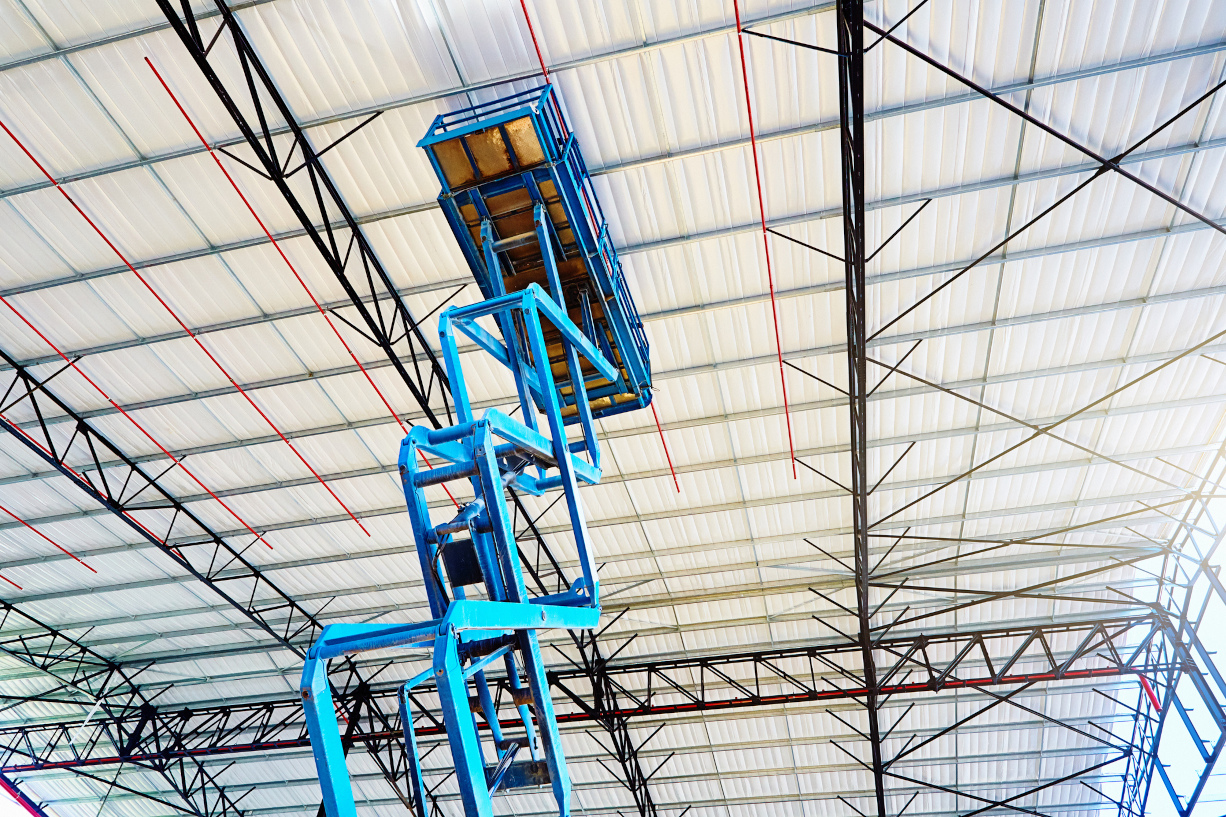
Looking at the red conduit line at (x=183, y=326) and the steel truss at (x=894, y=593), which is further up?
the red conduit line at (x=183, y=326)

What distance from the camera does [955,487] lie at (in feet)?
61.0

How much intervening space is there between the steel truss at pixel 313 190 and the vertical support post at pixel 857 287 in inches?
276

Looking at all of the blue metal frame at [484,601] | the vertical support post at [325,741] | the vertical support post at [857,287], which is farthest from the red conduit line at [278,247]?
the vertical support post at [857,287]

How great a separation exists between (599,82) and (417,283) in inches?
209

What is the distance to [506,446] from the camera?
28.9ft

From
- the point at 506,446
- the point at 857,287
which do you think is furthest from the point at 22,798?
the point at 857,287

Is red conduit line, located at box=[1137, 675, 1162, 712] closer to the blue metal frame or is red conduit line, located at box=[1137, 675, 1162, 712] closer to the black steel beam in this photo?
the blue metal frame

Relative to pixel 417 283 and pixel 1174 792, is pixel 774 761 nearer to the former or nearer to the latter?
pixel 1174 792

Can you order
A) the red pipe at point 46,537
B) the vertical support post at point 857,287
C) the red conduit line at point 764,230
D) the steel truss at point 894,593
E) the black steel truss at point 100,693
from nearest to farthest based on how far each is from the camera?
the vertical support post at point 857,287, the red conduit line at point 764,230, the steel truss at point 894,593, the red pipe at point 46,537, the black steel truss at point 100,693

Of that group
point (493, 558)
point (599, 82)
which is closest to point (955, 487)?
point (599, 82)

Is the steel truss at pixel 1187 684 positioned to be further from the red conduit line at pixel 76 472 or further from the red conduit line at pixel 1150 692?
the red conduit line at pixel 76 472

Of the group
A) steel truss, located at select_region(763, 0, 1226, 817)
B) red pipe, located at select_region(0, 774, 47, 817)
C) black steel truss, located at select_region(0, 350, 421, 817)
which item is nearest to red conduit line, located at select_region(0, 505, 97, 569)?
black steel truss, located at select_region(0, 350, 421, 817)

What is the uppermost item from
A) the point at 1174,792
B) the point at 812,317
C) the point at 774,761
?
the point at 812,317

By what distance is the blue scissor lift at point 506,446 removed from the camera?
238 inches
